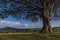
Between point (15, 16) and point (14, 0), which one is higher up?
point (14, 0)

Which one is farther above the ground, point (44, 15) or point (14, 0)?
point (14, 0)

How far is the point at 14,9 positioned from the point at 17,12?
0.78m

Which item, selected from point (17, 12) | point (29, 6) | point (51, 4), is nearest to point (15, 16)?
point (17, 12)

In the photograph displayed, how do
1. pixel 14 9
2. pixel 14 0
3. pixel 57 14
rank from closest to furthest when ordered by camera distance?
pixel 14 0
pixel 14 9
pixel 57 14

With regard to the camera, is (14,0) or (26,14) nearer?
(14,0)

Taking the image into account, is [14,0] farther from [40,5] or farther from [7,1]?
[40,5]

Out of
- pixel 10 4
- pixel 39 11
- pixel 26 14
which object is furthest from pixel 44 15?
pixel 10 4

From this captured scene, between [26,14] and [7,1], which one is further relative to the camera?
[26,14]

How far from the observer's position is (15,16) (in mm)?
32344

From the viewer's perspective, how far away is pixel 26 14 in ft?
109

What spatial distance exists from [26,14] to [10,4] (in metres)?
3.76

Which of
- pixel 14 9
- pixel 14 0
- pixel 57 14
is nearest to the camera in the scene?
pixel 14 0

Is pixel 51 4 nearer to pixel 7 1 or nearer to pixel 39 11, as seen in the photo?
pixel 39 11

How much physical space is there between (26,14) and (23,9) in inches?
59.7
